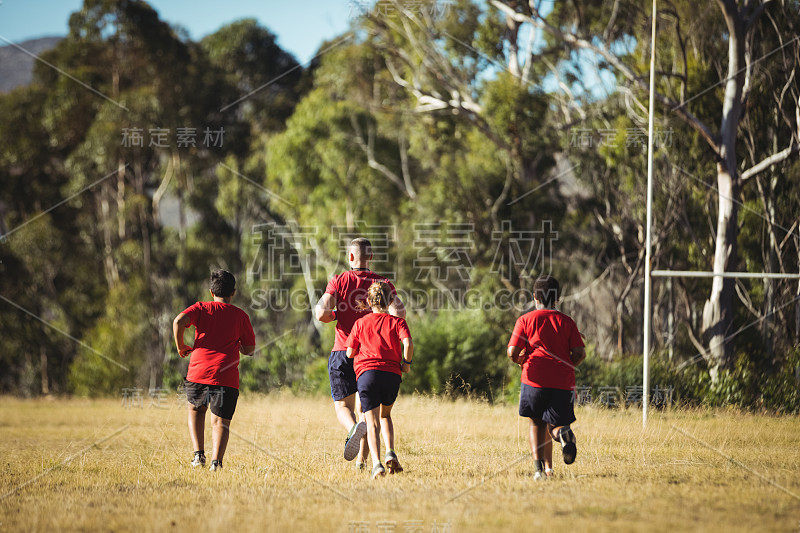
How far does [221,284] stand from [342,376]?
1288 millimetres

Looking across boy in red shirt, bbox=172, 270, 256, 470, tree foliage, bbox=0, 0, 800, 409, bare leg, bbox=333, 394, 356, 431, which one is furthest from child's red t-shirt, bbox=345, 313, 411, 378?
tree foliage, bbox=0, 0, 800, 409

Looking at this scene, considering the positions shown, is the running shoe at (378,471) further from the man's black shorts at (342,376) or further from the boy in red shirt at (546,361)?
the boy in red shirt at (546,361)

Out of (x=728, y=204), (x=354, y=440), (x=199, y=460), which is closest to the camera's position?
(x=354, y=440)

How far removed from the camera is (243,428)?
1088cm

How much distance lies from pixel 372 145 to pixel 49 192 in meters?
12.7

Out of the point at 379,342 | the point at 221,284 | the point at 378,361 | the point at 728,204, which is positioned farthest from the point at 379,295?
the point at 728,204

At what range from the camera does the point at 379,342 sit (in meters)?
6.47

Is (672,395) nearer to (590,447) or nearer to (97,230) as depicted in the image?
(590,447)

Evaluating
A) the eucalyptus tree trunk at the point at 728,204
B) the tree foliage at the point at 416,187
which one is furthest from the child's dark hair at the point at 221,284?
the eucalyptus tree trunk at the point at 728,204

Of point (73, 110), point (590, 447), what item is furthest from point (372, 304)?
point (73, 110)

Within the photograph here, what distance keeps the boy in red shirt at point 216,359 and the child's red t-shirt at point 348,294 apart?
760 mm

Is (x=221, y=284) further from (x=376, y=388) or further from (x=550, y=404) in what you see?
(x=550, y=404)

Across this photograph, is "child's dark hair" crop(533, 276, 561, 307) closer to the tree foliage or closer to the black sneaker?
the black sneaker

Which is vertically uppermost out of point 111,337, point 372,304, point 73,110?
point 73,110
